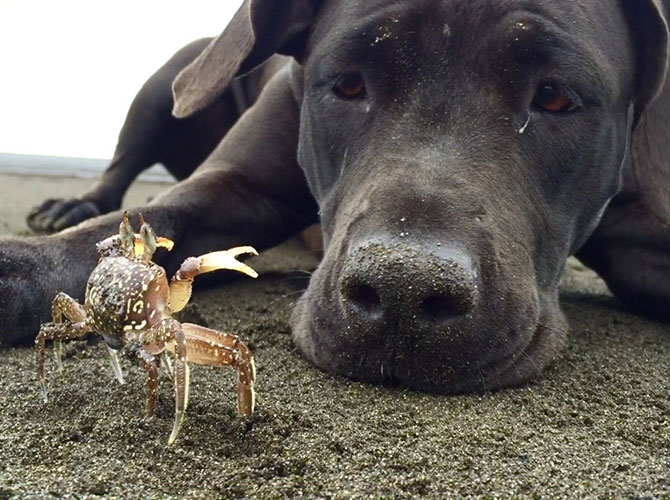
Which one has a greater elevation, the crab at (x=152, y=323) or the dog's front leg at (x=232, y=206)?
the crab at (x=152, y=323)

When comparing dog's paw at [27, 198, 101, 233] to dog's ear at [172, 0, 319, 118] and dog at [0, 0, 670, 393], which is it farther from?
dog's ear at [172, 0, 319, 118]

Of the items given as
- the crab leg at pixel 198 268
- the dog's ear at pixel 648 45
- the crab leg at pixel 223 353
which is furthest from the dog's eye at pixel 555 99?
the crab leg at pixel 223 353

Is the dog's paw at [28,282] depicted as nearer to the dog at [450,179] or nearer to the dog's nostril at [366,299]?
the dog at [450,179]

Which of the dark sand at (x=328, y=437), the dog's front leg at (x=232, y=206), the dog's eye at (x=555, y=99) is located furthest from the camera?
the dog's front leg at (x=232, y=206)

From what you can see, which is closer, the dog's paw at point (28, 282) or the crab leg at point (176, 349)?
the crab leg at point (176, 349)

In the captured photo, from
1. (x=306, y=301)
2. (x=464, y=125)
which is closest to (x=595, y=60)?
(x=464, y=125)

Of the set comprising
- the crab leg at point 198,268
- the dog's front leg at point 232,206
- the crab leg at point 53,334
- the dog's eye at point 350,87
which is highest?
the dog's eye at point 350,87

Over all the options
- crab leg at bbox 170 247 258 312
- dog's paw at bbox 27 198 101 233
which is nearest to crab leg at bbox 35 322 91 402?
crab leg at bbox 170 247 258 312
